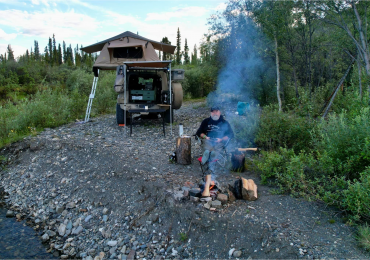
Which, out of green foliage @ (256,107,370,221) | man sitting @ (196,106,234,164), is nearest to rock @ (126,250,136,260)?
man sitting @ (196,106,234,164)

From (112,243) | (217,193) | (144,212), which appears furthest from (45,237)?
(217,193)

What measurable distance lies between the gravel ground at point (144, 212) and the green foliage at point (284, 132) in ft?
4.23

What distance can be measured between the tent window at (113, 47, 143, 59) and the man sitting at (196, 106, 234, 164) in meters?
5.67

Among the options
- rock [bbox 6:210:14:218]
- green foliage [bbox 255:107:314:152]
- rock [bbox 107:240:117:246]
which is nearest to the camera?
rock [bbox 107:240:117:246]

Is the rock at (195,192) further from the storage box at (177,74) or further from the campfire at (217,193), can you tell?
the storage box at (177,74)

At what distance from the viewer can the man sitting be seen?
561cm

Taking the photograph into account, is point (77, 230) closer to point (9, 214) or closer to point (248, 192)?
point (9, 214)

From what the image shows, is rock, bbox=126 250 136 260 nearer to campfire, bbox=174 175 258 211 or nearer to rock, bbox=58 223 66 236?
campfire, bbox=174 175 258 211

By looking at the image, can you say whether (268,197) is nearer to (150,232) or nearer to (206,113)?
(150,232)

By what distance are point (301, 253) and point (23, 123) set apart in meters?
9.11

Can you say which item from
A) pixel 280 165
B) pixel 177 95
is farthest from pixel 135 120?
pixel 280 165

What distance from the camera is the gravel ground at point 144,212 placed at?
3.54 m

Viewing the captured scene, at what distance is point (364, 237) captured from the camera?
319 cm

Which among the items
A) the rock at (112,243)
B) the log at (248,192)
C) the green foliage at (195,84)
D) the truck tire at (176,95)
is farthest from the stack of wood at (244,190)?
the green foliage at (195,84)
